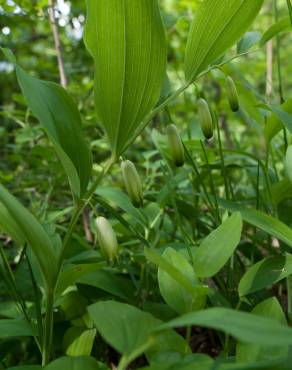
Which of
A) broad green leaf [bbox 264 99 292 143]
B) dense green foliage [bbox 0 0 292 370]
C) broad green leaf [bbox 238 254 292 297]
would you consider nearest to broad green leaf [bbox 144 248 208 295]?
dense green foliage [bbox 0 0 292 370]

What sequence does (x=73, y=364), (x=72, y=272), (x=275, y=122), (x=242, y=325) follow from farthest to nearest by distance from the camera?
1. (x=275, y=122)
2. (x=72, y=272)
3. (x=73, y=364)
4. (x=242, y=325)

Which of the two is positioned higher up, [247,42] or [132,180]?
[247,42]

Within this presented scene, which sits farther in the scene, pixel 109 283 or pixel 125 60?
pixel 109 283

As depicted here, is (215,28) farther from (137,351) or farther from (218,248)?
(137,351)

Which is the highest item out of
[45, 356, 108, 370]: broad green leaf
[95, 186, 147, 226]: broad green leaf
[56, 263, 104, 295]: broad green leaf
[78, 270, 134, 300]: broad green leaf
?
[56, 263, 104, 295]: broad green leaf

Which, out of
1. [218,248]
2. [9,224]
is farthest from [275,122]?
[9,224]

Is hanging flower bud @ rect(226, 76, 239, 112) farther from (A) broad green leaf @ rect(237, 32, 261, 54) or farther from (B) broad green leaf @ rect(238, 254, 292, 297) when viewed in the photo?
(B) broad green leaf @ rect(238, 254, 292, 297)

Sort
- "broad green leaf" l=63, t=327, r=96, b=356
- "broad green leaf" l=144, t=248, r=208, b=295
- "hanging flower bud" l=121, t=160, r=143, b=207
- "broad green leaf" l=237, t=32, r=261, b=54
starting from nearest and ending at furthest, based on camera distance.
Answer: "broad green leaf" l=144, t=248, r=208, b=295, "broad green leaf" l=63, t=327, r=96, b=356, "hanging flower bud" l=121, t=160, r=143, b=207, "broad green leaf" l=237, t=32, r=261, b=54

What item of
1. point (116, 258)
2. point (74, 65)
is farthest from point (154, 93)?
point (74, 65)
